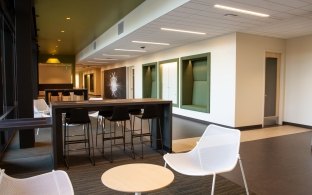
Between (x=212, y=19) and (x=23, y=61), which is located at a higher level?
(x=212, y=19)

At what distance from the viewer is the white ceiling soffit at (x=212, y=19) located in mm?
4227

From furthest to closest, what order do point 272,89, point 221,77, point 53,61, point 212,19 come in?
point 53,61 < point 272,89 < point 221,77 < point 212,19

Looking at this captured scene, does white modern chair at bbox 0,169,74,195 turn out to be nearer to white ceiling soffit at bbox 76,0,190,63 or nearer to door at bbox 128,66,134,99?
white ceiling soffit at bbox 76,0,190,63

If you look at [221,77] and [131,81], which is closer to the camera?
[221,77]

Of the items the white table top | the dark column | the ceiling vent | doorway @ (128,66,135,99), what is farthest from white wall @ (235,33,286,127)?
doorway @ (128,66,135,99)

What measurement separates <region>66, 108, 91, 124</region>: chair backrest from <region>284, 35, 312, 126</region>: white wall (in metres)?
6.20

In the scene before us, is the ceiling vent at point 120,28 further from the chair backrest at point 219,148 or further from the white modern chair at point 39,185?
the white modern chair at point 39,185

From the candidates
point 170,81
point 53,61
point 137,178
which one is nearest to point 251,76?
point 170,81

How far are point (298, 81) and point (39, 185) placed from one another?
7335mm

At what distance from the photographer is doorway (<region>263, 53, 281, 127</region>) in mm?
7395

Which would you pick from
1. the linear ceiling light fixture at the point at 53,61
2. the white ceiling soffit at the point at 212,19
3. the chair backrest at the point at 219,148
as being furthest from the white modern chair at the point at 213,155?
the linear ceiling light fixture at the point at 53,61

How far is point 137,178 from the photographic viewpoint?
7.00 ft

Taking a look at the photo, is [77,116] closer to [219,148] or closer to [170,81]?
[219,148]

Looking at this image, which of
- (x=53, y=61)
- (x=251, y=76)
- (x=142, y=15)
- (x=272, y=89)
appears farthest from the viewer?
(x=53, y=61)
